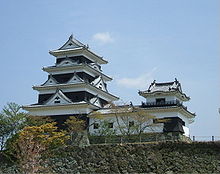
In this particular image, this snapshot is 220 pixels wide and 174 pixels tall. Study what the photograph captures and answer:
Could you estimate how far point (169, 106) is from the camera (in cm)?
3167

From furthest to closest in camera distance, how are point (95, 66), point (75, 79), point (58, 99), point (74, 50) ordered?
point (95, 66) < point (74, 50) < point (75, 79) < point (58, 99)

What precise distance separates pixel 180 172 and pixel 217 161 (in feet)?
8.02

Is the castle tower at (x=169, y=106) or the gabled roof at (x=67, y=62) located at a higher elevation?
the gabled roof at (x=67, y=62)

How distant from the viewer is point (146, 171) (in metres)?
25.2

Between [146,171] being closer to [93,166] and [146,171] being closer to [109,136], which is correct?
[93,166]

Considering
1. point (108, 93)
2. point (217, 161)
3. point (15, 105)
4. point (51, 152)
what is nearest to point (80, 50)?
point (108, 93)

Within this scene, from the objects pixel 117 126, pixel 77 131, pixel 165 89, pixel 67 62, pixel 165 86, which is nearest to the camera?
pixel 77 131

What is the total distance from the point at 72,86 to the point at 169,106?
898cm

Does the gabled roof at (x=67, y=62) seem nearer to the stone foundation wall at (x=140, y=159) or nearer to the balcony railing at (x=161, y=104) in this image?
the balcony railing at (x=161, y=104)

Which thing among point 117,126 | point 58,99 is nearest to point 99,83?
point 58,99

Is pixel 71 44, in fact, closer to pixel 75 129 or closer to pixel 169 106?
pixel 75 129

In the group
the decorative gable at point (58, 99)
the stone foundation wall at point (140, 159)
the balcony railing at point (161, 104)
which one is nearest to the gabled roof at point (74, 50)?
the decorative gable at point (58, 99)

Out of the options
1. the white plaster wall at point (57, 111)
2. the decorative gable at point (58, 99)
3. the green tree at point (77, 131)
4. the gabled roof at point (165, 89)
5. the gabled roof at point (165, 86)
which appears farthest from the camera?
the decorative gable at point (58, 99)

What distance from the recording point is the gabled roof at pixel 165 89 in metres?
32.9
